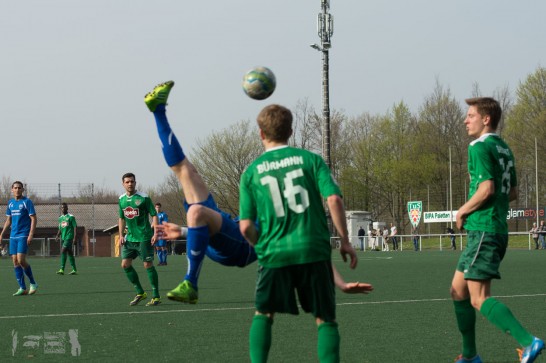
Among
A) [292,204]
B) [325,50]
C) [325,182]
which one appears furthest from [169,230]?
[325,50]

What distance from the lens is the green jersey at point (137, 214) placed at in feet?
44.8

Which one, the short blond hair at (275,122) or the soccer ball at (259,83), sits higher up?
the soccer ball at (259,83)

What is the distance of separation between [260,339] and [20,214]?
36.7 feet

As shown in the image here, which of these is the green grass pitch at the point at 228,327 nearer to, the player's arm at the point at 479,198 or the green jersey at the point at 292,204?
the player's arm at the point at 479,198

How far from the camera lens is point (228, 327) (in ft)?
32.2

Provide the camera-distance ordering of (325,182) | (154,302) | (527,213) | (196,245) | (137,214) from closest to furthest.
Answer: (325,182), (196,245), (154,302), (137,214), (527,213)

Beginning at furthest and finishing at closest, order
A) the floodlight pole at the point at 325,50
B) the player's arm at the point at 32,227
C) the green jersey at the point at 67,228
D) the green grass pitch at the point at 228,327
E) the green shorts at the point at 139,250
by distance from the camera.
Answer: the floodlight pole at the point at 325,50
the green jersey at the point at 67,228
the player's arm at the point at 32,227
the green shorts at the point at 139,250
the green grass pitch at the point at 228,327

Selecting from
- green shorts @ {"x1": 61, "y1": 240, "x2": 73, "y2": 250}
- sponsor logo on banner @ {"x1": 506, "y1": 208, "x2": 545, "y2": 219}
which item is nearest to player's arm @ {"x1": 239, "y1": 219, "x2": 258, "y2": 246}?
green shorts @ {"x1": 61, "y1": 240, "x2": 73, "y2": 250}

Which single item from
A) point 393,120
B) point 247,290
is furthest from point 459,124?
point 247,290

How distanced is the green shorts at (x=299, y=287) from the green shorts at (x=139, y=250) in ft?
26.5

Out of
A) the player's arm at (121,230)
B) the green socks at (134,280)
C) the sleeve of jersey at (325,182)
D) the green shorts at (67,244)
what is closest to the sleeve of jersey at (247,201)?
the sleeve of jersey at (325,182)

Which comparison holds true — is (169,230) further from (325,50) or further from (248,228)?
(325,50)

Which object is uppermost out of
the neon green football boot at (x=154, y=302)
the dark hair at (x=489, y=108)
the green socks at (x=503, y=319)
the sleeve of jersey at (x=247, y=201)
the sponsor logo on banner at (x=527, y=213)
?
the dark hair at (x=489, y=108)

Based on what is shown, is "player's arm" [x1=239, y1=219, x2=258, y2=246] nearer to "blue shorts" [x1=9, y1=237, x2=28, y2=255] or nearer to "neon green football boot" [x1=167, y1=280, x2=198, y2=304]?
"neon green football boot" [x1=167, y1=280, x2=198, y2=304]
